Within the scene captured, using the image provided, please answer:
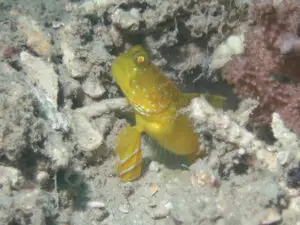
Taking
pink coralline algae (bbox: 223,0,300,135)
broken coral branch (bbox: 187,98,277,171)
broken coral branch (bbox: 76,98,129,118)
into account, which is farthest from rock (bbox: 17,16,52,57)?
pink coralline algae (bbox: 223,0,300,135)

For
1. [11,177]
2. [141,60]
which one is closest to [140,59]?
[141,60]

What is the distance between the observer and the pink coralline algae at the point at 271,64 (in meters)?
3.31

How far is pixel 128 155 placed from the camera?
3.96m

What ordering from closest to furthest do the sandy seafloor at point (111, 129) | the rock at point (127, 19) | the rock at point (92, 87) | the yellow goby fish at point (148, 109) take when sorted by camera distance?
the sandy seafloor at point (111, 129), the yellow goby fish at point (148, 109), the rock at point (127, 19), the rock at point (92, 87)

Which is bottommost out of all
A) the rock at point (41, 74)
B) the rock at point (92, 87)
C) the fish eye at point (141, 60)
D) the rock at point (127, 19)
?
the rock at point (92, 87)

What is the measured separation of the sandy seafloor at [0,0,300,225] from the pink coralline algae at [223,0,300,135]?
0.18 m

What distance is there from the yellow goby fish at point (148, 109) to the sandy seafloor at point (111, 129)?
0.23 meters

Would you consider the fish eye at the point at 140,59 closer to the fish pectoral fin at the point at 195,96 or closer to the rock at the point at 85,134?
the fish pectoral fin at the point at 195,96

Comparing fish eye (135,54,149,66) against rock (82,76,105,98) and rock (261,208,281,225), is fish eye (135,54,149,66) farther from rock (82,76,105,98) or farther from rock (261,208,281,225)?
rock (261,208,281,225)

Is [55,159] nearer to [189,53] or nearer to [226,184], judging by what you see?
[226,184]

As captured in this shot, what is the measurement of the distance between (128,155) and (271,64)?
1.85 metres

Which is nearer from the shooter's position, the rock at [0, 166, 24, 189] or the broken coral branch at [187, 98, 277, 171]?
the rock at [0, 166, 24, 189]

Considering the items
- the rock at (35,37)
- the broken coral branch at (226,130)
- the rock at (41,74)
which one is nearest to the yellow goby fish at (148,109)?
the broken coral branch at (226,130)

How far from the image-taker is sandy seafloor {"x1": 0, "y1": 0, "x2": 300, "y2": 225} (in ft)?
9.14
